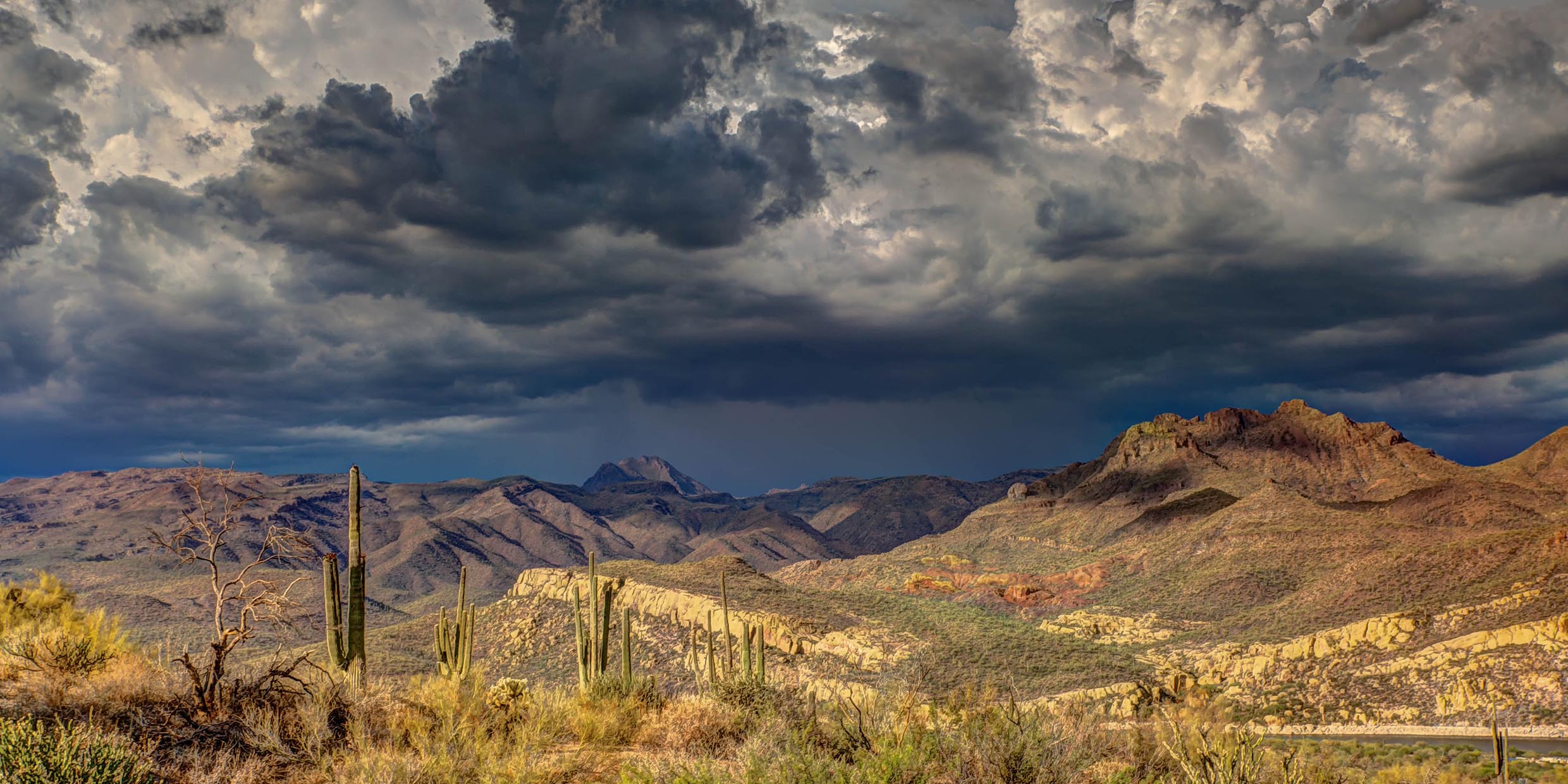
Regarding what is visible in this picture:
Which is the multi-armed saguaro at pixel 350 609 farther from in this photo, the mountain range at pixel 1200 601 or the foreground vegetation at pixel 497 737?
the mountain range at pixel 1200 601

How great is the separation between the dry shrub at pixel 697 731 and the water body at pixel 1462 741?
31.2 m

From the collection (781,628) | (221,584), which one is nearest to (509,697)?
(221,584)

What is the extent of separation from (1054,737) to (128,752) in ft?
35.8

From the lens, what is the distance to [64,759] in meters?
8.70

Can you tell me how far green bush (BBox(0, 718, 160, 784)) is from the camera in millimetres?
8602

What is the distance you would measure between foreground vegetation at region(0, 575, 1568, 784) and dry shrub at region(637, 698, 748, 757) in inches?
1.8

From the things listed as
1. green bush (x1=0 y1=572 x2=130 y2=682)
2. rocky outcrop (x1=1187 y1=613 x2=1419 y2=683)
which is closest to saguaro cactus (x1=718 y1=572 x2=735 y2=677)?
green bush (x1=0 y1=572 x2=130 y2=682)

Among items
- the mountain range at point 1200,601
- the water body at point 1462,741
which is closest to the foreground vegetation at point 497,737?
the mountain range at point 1200,601

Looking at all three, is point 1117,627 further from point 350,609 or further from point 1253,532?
point 350,609

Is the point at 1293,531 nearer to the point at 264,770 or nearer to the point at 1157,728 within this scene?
the point at 1157,728

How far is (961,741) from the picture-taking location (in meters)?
11.8

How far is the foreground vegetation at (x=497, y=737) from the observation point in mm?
10234

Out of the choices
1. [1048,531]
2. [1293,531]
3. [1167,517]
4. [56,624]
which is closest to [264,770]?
[56,624]

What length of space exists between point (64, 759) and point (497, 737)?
16.8ft
